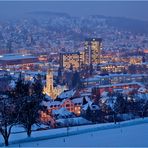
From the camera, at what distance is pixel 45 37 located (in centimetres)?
5762

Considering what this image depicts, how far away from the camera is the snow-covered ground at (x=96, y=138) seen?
12.3 feet

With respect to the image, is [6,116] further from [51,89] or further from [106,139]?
[51,89]

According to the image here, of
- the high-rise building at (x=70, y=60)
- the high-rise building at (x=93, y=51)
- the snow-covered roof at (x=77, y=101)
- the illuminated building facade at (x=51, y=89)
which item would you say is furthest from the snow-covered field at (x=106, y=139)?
the high-rise building at (x=93, y=51)

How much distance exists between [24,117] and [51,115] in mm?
5488

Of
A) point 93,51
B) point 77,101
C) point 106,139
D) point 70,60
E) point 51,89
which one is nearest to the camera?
point 106,139

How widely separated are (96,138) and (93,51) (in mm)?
29744

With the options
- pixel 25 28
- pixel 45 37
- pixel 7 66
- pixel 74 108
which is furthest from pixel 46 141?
pixel 25 28

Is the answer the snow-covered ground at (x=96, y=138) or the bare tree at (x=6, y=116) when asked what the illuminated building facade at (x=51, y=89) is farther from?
the bare tree at (x=6, y=116)

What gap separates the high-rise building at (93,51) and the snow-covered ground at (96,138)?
88.9 ft

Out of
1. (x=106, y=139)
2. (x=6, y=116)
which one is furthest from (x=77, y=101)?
(x=106, y=139)

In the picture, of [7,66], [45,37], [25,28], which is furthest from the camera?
[25,28]

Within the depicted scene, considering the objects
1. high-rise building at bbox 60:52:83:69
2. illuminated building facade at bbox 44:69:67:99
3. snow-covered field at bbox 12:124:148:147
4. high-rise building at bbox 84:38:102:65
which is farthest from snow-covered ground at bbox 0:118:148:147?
high-rise building at bbox 84:38:102:65

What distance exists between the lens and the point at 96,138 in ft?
13.2

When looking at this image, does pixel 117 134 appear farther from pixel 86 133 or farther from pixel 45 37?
pixel 45 37
